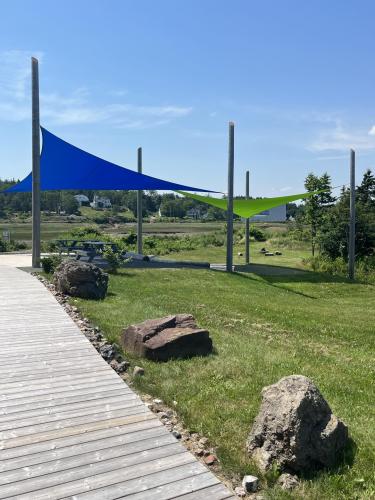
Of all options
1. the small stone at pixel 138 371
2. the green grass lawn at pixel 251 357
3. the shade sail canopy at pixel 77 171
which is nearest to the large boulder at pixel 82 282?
the green grass lawn at pixel 251 357

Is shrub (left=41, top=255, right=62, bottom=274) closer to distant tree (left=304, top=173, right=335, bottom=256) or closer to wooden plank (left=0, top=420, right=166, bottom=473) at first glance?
wooden plank (left=0, top=420, right=166, bottom=473)

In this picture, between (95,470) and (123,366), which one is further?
(123,366)

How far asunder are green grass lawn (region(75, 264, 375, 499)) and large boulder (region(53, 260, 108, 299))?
44cm

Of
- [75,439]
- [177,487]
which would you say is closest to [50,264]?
[75,439]

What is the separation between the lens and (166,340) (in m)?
5.91

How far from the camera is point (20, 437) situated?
3.76 metres

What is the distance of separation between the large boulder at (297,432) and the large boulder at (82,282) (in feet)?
21.6

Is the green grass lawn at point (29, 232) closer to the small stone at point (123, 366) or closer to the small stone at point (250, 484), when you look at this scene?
the small stone at point (123, 366)

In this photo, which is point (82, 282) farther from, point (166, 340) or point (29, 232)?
point (29, 232)

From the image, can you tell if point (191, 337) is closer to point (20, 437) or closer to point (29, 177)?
point (20, 437)

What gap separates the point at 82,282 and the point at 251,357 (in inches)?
194

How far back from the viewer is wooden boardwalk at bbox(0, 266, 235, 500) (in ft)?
10.2

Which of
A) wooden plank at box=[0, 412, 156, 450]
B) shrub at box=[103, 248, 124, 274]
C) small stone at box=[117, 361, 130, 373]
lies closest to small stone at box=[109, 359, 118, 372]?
small stone at box=[117, 361, 130, 373]

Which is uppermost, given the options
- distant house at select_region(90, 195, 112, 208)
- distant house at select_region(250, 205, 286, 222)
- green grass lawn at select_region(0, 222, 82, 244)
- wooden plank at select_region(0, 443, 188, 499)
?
distant house at select_region(90, 195, 112, 208)
